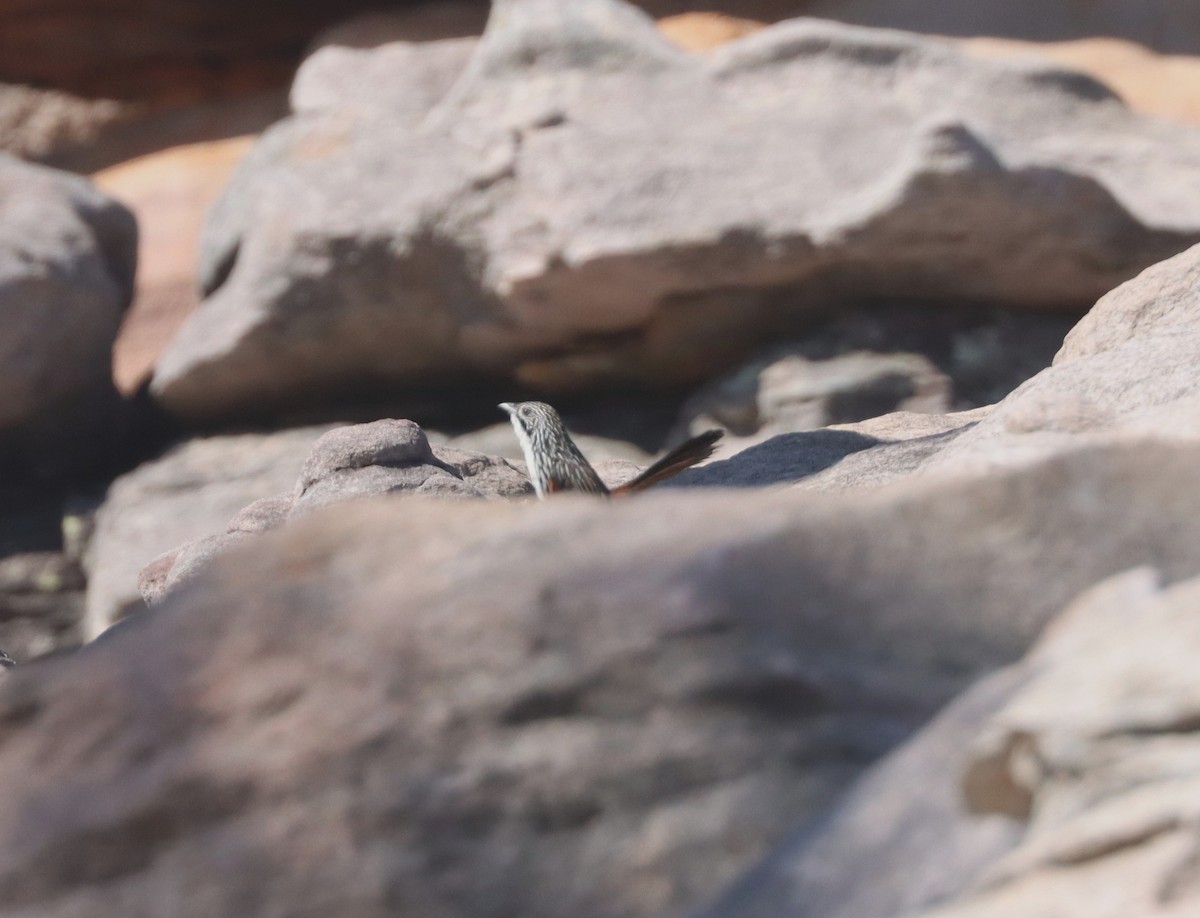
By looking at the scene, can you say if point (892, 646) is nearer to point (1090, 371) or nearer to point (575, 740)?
point (575, 740)

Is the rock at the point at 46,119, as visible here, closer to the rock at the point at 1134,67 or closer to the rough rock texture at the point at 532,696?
the rock at the point at 1134,67

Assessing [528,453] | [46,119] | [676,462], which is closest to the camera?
[676,462]

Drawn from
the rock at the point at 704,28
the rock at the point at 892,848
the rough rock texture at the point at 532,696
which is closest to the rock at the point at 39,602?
the rock at the point at 704,28

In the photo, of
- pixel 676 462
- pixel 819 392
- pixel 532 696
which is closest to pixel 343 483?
pixel 676 462

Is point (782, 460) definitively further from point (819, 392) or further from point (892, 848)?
point (892, 848)

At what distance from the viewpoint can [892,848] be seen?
117 cm

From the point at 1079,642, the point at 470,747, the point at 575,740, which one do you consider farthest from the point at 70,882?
the point at 1079,642

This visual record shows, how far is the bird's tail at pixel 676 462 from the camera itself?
3439 millimetres

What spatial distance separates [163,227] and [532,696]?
8189 millimetres

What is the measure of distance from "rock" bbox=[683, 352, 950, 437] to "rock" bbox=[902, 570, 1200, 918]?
3.96 m

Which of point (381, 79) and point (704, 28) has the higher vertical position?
point (704, 28)

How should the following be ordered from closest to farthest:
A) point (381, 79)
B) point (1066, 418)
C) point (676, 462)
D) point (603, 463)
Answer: point (1066, 418)
point (676, 462)
point (603, 463)
point (381, 79)

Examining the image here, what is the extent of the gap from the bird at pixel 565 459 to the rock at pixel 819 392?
1.51 metres

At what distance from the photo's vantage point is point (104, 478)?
6887 millimetres
